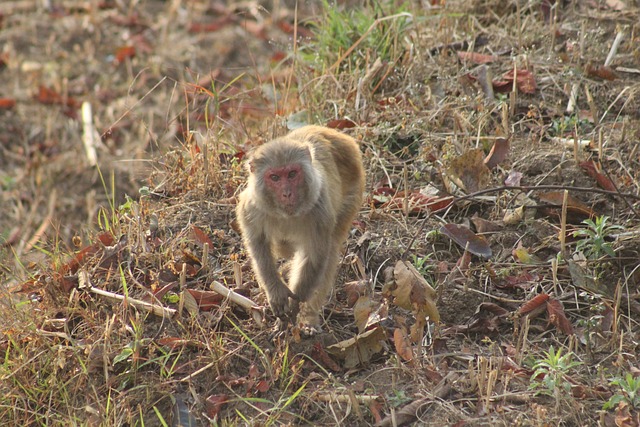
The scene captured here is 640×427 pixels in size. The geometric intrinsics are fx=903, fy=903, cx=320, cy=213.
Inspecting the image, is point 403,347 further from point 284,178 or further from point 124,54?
point 124,54

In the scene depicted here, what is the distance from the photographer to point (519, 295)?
5.71 m

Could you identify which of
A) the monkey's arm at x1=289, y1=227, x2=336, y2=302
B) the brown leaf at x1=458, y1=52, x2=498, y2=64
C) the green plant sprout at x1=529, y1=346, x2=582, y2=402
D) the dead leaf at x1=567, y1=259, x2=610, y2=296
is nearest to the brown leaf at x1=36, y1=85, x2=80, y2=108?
the brown leaf at x1=458, y1=52, x2=498, y2=64

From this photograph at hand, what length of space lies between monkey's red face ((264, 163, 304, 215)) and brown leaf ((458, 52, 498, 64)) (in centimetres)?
304

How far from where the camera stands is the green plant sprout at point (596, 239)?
5.61 meters

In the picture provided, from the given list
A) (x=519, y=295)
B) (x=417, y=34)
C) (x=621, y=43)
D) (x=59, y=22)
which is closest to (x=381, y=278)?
(x=519, y=295)

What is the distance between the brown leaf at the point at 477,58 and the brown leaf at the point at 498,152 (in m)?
1.49

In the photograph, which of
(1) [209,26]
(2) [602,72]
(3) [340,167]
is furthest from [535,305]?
(1) [209,26]

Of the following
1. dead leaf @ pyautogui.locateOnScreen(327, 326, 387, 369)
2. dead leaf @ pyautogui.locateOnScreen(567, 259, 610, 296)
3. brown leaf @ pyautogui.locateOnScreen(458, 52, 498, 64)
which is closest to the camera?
dead leaf @ pyautogui.locateOnScreen(327, 326, 387, 369)

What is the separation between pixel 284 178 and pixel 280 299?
2.41 feet

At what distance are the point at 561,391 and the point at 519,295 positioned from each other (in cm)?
104

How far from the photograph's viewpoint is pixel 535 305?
18.0 feet

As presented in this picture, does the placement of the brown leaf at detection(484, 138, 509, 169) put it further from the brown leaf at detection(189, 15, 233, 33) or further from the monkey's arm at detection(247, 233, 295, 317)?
the brown leaf at detection(189, 15, 233, 33)

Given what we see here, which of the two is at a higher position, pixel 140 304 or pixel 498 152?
pixel 498 152

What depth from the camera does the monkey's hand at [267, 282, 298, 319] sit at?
17.6ft
